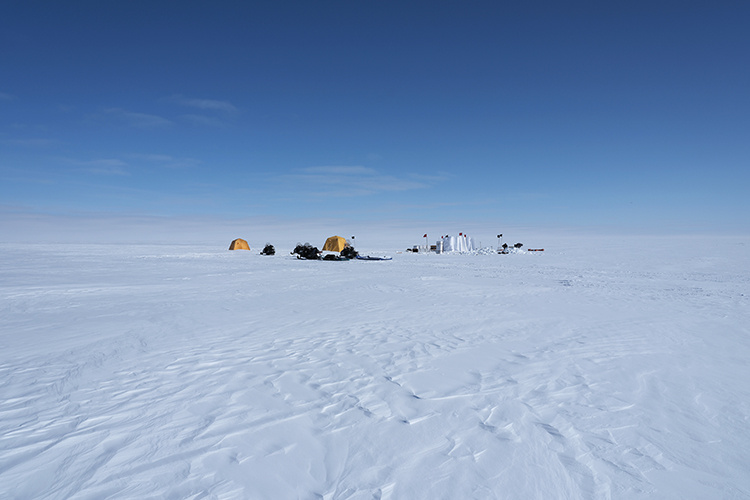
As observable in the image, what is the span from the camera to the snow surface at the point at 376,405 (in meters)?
2.42

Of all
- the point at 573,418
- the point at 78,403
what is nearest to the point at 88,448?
the point at 78,403

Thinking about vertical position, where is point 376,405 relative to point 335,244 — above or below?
below

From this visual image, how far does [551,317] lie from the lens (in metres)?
7.10

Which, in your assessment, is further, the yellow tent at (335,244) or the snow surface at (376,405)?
the yellow tent at (335,244)

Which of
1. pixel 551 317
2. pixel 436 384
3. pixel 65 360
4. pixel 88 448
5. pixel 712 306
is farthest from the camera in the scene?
pixel 712 306

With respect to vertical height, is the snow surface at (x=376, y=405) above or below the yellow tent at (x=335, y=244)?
below

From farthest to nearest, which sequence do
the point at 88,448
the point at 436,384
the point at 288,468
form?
1. the point at 436,384
2. the point at 88,448
3. the point at 288,468

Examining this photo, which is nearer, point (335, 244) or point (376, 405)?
point (376, 405)

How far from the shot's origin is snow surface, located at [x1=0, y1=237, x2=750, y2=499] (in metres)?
2.42

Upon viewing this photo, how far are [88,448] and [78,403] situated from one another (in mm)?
964

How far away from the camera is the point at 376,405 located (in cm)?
344

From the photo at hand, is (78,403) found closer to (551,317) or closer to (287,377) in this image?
(287,377)

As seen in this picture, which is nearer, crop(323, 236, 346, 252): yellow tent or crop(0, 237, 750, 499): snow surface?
crop(0, 237, 750, 499): snow surface

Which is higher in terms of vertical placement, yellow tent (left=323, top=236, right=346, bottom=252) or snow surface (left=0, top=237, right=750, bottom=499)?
yellow tent (left=323, top=236, right=346, bottom=252)
